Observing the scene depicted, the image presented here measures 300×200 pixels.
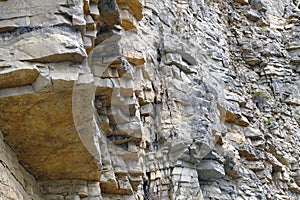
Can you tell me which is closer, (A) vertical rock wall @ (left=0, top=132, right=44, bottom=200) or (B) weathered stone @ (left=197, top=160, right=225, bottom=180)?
(A) vertical rock wall @ (left=0, top=132, right=44, bottom=200)

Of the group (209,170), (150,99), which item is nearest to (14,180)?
(150,99)

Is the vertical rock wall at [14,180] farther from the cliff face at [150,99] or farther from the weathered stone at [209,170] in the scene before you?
the weathered stone at [209,170]

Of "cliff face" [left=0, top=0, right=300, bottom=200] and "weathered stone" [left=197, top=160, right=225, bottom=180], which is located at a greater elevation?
"cliff face" [left=0, top=0, right=300, bottom=200]

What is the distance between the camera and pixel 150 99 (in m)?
11.6

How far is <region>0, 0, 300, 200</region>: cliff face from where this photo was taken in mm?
6664

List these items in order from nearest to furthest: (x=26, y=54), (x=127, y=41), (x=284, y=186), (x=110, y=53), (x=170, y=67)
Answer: (x=26, y=54) → (x=110, y=53) → (x=127, y=41) → (x=170, y=67) → (x=284, y=186)

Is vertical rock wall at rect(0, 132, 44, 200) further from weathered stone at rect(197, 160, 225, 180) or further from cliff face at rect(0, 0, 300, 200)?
weathered stone at rect(197, 160, 225, 180)

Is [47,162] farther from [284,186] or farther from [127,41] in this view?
[284,186]

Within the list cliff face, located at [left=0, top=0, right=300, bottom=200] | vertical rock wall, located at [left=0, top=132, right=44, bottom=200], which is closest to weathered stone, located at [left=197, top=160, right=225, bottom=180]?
cliff face, located at [left=0, top=0, right=300, bottom=200]

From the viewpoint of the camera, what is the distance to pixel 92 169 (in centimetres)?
820

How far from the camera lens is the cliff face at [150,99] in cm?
666

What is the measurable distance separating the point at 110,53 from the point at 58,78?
2355 mm

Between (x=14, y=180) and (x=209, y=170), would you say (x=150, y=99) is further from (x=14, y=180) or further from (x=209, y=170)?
(x=14, y=180)

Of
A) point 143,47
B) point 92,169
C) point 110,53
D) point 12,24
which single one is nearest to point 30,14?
point 12,24
